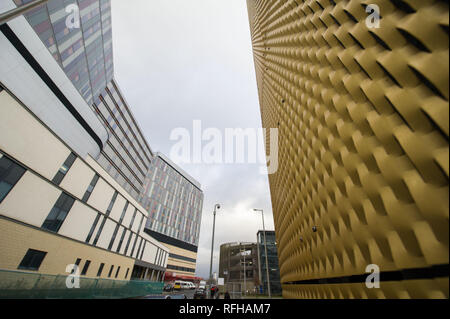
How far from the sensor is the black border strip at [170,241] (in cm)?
4721

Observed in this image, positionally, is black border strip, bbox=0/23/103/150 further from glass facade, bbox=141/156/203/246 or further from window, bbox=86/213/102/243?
glass facade, bbox=141/156/203/246

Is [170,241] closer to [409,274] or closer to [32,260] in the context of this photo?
[32,260]

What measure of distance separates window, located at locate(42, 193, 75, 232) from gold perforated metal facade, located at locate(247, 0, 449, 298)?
16.3 m

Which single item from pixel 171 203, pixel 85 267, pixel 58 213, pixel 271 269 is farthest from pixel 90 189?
pixel 171 203

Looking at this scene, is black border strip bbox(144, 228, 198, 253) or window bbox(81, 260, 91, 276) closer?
window bbox(81, 260, 91, 276)

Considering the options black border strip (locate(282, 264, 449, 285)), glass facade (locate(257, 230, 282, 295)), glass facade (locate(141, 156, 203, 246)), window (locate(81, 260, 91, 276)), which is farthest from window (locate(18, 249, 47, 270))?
glass facade (locate(141, 156, 203, 246))

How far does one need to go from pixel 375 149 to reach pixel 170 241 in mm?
57186

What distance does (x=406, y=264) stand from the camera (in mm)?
1250

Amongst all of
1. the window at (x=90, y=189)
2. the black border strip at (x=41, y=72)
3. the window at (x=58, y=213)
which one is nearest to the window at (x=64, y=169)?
the window at (x=58, y=213)

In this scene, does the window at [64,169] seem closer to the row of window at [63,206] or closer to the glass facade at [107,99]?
the row of window at [63,206]

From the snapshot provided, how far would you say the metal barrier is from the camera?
7.10m

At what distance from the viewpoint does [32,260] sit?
11.0 meters

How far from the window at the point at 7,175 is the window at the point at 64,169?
8.51 feet

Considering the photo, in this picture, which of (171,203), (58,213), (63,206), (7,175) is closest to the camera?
(7,175)
